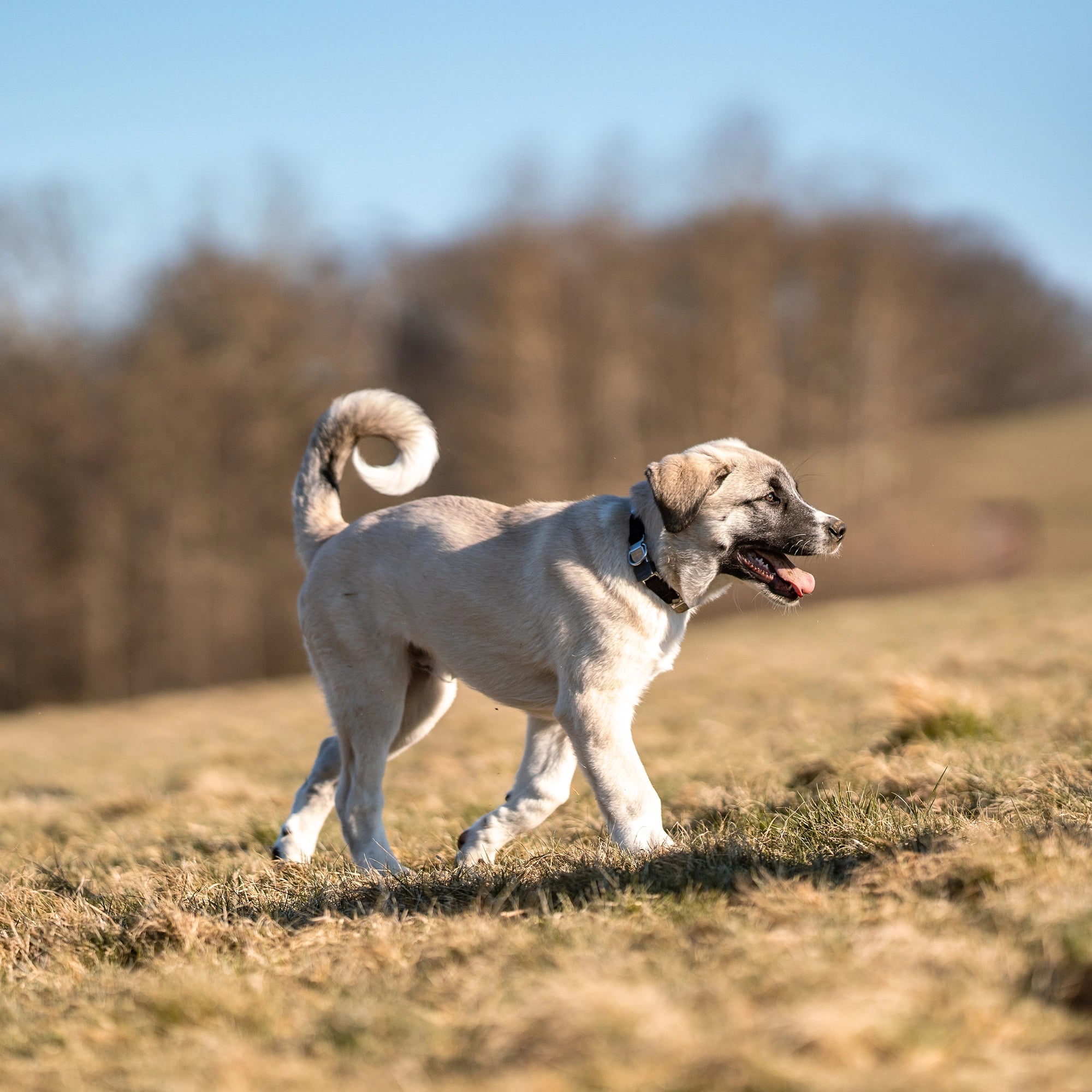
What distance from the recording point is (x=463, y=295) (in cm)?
3188

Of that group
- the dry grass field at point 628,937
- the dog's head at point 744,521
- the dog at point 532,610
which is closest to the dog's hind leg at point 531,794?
the dog at point 532,610

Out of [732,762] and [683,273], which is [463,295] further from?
[732,762]

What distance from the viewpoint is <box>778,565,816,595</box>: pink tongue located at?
478cm

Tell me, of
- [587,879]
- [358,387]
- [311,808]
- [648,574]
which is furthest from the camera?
[358,387]

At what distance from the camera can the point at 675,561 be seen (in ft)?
15.0

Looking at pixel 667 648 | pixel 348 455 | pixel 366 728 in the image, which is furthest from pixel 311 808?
pixel 667 648

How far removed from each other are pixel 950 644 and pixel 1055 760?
7.24 metres

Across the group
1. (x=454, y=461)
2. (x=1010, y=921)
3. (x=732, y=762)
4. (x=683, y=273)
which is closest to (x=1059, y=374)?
(x=683, y=273)

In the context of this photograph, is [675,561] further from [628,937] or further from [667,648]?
[628,937]

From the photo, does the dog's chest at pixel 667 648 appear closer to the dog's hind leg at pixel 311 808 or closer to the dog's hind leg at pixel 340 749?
the dog's hind leg at pixel 340 749

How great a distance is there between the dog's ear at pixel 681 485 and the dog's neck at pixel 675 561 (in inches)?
2.6

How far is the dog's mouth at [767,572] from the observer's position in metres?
4.74

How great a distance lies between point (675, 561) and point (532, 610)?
0.61 m

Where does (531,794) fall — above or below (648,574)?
below
